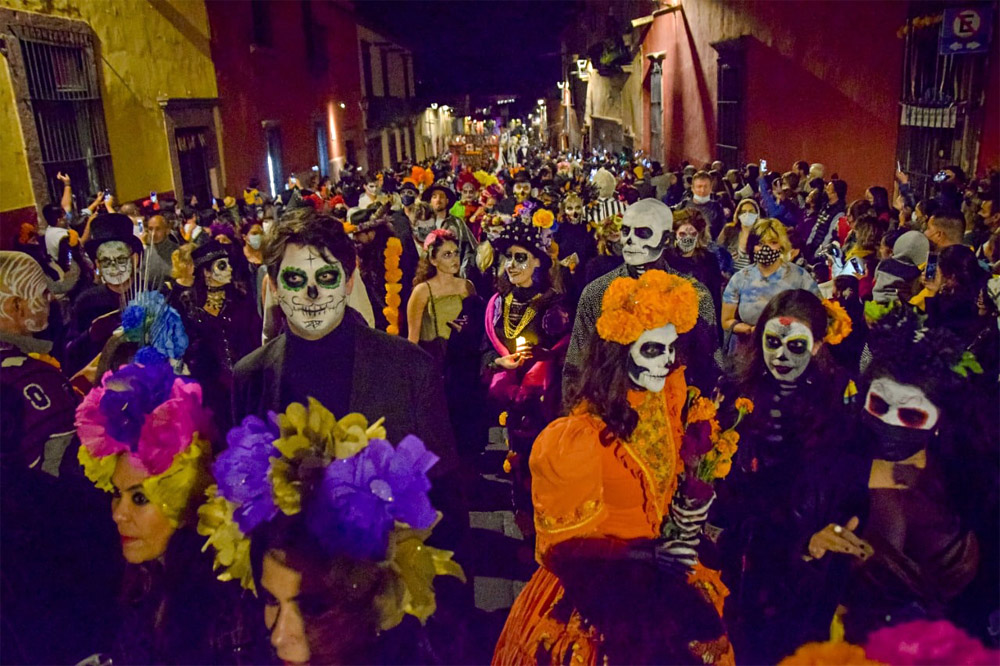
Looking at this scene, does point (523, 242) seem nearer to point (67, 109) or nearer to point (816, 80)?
point (816, 80)

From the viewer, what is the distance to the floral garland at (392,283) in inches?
238

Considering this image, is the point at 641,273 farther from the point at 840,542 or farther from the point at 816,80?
the point at 816,80

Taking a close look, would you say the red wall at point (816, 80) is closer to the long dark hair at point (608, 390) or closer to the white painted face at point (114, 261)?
the long dark hair at point (608, 390)

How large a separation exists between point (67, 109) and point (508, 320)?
328 inches

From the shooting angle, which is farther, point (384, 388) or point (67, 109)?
point (67, 109)

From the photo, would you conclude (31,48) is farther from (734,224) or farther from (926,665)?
(926,665)

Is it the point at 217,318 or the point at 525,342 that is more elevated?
the point at 217,318

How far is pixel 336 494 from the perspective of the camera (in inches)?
71.9

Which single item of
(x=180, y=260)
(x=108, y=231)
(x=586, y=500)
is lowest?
(x=586, y=500)

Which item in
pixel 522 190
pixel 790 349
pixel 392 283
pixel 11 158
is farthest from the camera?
pixel 522 190

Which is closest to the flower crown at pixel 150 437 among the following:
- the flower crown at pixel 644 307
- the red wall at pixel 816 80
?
the flower crown at pixel 644 307

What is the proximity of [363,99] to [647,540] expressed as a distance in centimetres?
2979

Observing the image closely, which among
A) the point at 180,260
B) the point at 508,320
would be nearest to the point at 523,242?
the point at 508,320

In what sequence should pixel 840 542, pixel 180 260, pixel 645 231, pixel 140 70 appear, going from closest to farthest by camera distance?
Answer: pixel 840 542
pixel 645 231
pixel 180 260
pixel 140 70
